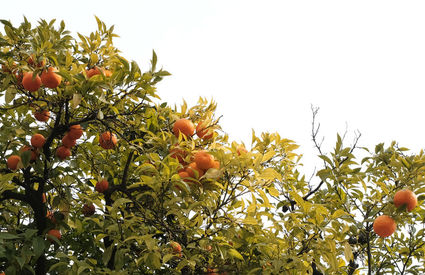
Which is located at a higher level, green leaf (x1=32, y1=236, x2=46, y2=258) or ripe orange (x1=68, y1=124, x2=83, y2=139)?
ripe orange (x1=68, y1=124, x2=83, y2=139)

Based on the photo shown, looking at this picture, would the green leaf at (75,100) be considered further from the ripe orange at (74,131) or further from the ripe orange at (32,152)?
the ripe orange at (32,152)

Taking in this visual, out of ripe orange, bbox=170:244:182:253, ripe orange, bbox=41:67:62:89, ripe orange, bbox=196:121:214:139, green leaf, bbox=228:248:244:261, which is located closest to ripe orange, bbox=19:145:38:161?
ripe orange, bbox=41:67:62:89

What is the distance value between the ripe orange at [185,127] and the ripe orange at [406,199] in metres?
1.80

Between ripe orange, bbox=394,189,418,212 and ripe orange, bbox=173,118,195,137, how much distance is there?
180cm

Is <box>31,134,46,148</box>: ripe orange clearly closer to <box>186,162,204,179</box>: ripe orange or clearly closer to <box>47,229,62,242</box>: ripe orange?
<box>47,229,62,242</box>: ripe orange

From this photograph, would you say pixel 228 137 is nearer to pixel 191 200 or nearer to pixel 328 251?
pixel 191 200

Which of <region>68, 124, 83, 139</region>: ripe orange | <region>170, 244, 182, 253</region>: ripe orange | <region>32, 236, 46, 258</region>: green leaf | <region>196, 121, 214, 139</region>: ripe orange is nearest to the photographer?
<region>170, 244, 182, 253</region>: ripe orange

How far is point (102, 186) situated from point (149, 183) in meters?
1.18

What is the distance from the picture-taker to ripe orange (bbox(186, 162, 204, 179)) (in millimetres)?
3276

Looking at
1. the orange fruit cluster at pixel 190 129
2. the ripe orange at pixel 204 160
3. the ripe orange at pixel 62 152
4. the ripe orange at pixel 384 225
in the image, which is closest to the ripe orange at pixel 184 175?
Answer: the ripe orange at pixel 204 160

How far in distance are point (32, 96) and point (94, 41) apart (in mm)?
951

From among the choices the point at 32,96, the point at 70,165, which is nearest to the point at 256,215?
the point at 70,165

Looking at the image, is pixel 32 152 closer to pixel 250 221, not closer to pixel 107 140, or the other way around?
pixel 107 140

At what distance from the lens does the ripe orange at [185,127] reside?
376 centimetres
